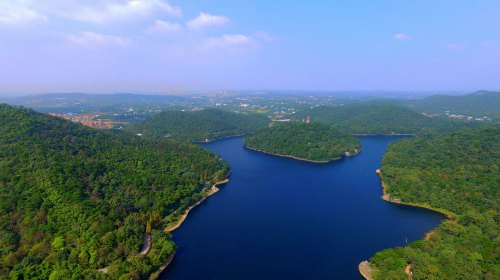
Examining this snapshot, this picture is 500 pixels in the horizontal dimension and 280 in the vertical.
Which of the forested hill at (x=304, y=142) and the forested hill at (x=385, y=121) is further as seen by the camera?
the forested hill at (x=385, y=121)

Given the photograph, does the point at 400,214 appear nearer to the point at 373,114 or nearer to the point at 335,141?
the point at 335,141

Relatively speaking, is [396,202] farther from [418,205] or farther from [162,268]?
[162,268]

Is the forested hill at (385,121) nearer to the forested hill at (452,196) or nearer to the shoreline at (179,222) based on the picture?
the forested hill at (452,196)

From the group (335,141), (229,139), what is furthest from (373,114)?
(229,139)

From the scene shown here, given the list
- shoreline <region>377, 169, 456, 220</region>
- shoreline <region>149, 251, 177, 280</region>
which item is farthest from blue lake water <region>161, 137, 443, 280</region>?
→ shoreline <region>377, 169, 456, 220</region>

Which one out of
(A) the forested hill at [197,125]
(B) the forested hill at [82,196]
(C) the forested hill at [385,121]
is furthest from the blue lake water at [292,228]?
(C) the forested hill at [385,121]

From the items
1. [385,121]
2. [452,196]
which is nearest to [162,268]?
[452,196]

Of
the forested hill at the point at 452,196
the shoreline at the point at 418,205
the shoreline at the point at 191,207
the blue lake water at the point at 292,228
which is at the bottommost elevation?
the blue lake water at the point at 292,228
